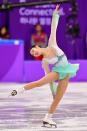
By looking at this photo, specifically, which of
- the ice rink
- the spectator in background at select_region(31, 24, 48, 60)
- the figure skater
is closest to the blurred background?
the spectator in background at select_region(31, 24, 48, 60)

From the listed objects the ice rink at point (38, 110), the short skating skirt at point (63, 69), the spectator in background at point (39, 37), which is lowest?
the spectator in background at point (39, 37)

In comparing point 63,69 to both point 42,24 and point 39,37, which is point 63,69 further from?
point 42,24

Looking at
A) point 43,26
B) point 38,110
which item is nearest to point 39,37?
point 43,26

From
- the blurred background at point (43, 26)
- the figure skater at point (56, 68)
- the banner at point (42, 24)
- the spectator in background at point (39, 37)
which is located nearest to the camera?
the figure skater at point (56, 68)

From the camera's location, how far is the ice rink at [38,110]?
6.34 meters

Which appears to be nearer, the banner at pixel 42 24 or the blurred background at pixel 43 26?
the blurred background at pixel 43 26

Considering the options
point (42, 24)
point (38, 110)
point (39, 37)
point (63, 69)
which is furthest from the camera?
point (42, 24)

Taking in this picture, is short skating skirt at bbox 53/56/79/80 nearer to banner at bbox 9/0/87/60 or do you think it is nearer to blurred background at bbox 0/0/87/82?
blurred background at bbox 0/0/87/82

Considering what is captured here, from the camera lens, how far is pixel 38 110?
7848 mm

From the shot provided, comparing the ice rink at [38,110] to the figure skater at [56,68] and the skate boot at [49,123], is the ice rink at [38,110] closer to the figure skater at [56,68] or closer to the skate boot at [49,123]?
the skate boot at [49,123]

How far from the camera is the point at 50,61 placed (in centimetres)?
620

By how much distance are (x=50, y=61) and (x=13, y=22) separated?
933cm

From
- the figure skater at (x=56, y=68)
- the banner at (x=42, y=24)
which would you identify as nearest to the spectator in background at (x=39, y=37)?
the banner at (x=42, y=24)

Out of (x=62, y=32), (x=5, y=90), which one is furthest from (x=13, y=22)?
(x=5, y=90)
